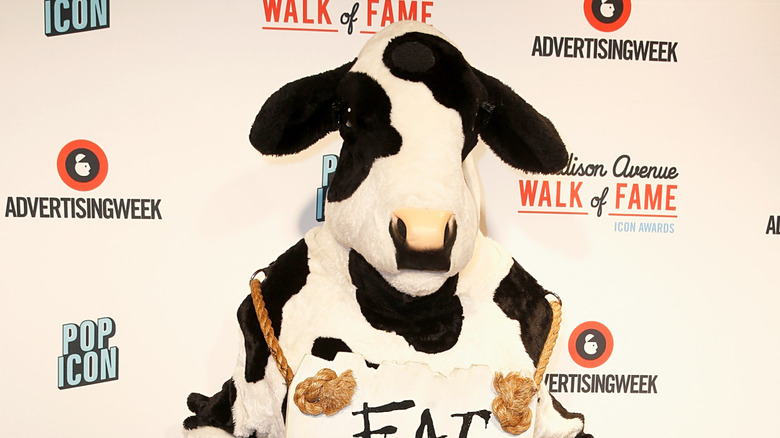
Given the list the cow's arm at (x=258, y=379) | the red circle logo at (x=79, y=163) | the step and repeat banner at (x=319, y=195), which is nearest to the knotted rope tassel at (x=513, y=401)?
the cow's arm at (x=258, y=379)

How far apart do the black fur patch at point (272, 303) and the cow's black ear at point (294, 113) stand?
14 centimetres

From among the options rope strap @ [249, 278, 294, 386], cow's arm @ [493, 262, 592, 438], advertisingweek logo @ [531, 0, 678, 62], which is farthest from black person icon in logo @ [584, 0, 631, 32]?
rope strap @ [249, 278, 294, 386]

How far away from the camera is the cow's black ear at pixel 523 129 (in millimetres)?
868

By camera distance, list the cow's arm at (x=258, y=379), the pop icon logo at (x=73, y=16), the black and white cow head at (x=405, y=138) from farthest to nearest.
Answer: the pop icon logo at (x=73, y=16) < the cow's arm at (x=258, y=379) < the black and white cow head at (x=405, y=138)

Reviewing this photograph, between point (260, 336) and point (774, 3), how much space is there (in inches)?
45.3

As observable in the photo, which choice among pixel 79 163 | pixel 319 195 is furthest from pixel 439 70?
pixel 79 163

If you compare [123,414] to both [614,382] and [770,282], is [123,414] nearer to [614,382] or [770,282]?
[614,382]

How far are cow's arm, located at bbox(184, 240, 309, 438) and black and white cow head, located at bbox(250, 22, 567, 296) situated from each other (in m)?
0.09

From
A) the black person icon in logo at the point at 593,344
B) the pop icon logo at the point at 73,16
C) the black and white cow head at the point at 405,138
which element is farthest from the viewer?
the black person icon in logo at the point at 593,344

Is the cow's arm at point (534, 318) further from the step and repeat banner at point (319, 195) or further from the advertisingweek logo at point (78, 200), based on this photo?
the advertisingweek logo at point (78, 200)

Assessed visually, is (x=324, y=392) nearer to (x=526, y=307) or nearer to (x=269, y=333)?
(x=269, y=333)

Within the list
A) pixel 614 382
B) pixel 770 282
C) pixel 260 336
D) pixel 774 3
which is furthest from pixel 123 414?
pixel 774 3

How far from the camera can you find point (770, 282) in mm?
1301

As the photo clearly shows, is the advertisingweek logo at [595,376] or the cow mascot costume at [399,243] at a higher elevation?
the cow mascot costume at [399,243]
